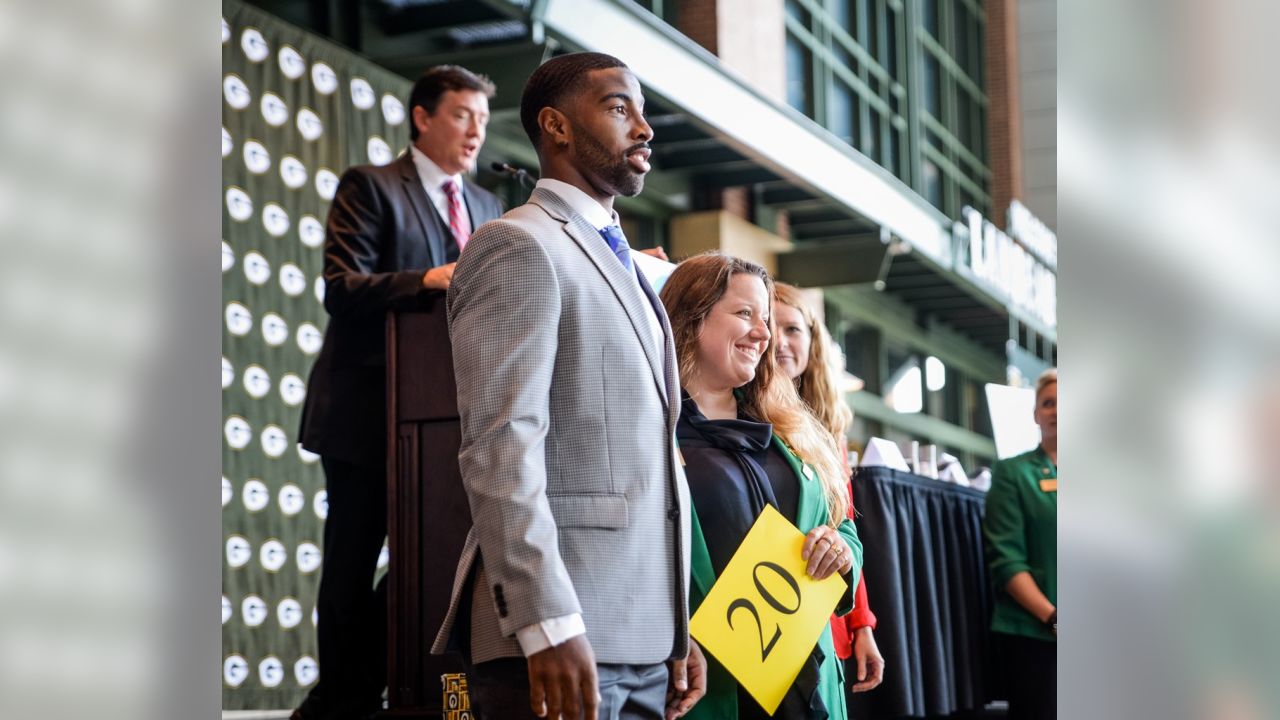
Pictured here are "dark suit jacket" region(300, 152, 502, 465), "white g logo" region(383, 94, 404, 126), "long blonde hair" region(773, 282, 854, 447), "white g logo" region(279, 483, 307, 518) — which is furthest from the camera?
"white g logo" region(383, 94, 404, 126)

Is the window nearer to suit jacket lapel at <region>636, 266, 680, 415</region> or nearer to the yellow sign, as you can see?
the yellow sign

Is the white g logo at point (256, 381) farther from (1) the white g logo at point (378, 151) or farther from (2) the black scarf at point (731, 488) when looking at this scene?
(2) the black scarf at point (731, 488)

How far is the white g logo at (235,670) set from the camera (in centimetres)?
716

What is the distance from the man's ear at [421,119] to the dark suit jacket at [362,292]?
167 mm

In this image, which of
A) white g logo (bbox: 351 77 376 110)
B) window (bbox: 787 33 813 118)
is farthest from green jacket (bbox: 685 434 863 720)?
window (bbox: 787 33 813 118)

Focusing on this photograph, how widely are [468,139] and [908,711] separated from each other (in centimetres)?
270

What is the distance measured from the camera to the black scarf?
346 centimetres

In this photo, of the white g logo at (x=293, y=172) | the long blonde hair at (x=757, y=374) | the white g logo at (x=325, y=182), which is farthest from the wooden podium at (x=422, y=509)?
the white g logo at (x=325, y=182)

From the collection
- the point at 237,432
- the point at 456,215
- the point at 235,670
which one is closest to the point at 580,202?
the point at 456,215

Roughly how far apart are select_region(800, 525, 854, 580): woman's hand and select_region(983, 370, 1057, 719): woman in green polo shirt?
2.86 m

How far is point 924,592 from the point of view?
242 inches

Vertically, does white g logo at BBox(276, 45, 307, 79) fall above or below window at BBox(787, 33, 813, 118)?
below
